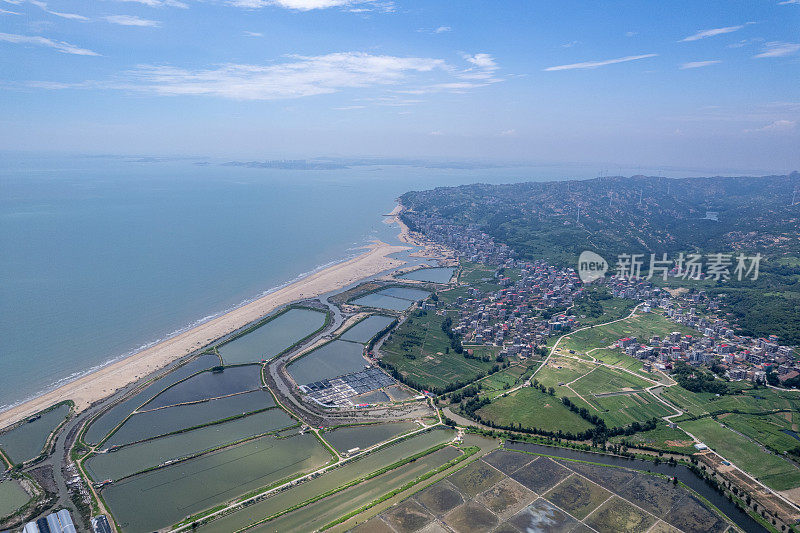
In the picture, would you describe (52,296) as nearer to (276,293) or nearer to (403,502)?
(276,293)

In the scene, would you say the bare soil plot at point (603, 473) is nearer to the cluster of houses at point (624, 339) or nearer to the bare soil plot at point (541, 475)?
the bare soil plot at point (541, 475)

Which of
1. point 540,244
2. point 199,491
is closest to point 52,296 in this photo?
point 199,491

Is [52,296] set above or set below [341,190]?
below

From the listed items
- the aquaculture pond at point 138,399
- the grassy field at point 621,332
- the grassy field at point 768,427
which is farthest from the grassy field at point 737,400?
the aquaculture pond at point 138,399

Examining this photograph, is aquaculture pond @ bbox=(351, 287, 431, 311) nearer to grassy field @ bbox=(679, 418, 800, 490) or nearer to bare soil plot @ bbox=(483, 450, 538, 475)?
bare soil plot @ bbox=(483, 450, 538, 475)

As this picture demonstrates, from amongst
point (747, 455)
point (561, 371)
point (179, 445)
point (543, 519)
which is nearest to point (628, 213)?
point (561, 371)

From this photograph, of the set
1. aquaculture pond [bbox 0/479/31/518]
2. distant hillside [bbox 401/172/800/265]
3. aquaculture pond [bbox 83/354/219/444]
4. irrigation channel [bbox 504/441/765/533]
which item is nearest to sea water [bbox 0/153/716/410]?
aquaculture pond [bbox 83/354/219/444]

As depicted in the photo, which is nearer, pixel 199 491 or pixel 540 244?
pixel 199 491
